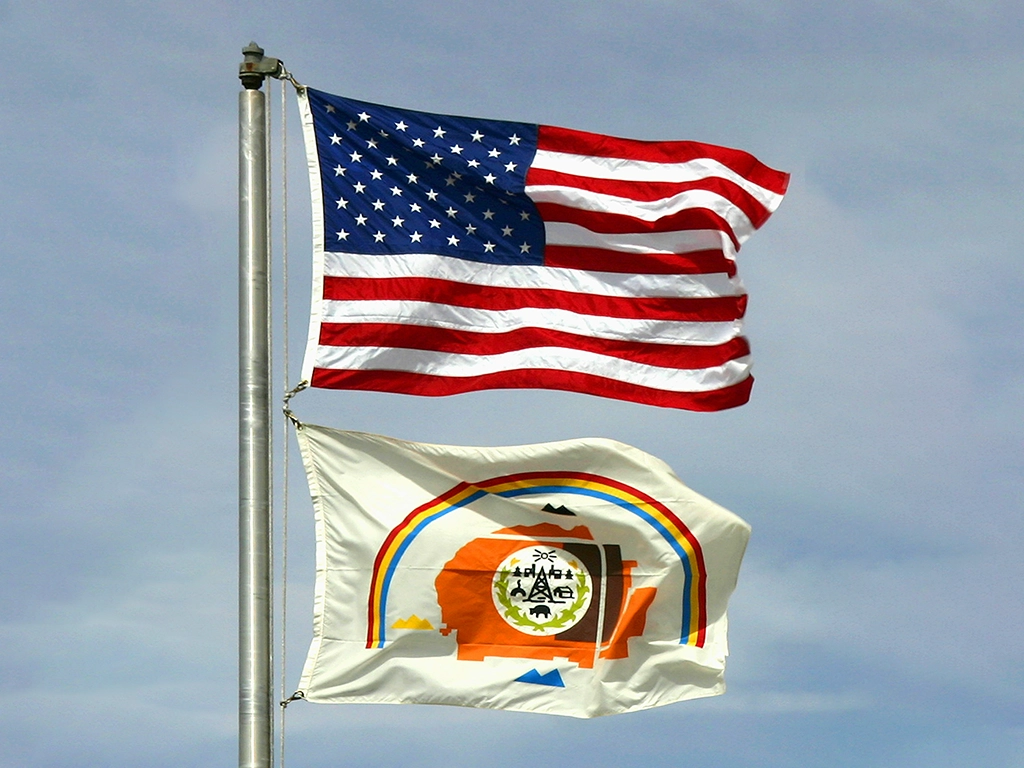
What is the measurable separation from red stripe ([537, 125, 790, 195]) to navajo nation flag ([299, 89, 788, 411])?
0.02m

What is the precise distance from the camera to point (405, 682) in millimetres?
17344

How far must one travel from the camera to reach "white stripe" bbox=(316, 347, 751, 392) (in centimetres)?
Result: 1720

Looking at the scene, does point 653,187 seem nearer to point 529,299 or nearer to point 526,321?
point 529,299

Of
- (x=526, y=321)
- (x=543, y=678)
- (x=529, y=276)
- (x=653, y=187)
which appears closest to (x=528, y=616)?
(x=543, y=678)

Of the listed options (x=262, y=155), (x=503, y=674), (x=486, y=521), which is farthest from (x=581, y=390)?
(x=262, y=155)

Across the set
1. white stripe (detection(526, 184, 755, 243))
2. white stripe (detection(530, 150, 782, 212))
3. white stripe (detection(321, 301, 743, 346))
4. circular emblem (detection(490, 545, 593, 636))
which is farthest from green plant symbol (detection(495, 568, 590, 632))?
white stripe (detection(530, 150, 782, 212))

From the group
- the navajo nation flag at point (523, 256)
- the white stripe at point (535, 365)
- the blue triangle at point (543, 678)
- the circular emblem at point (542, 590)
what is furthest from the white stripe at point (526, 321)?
the blue triangle at point (543, 678)

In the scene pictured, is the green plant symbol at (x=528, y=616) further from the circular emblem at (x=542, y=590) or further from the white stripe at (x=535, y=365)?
the white stripe at (x=535, y=365)

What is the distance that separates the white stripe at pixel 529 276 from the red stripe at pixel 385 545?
2.13m

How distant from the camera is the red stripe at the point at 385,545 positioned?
17250mm

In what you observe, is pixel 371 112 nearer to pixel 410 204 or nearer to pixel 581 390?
pixel 410 204

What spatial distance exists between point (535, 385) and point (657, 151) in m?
3.22

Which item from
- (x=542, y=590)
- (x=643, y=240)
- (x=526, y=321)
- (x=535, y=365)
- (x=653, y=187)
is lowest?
(x=542, y=590)

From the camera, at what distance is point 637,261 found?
19.1 m
